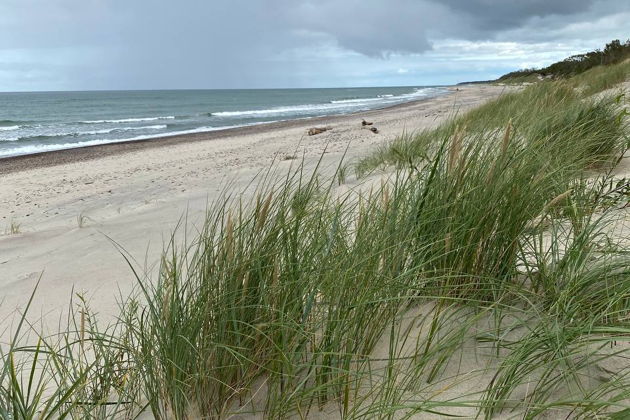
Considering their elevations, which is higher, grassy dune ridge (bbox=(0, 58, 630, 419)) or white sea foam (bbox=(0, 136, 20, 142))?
white sea foam (bbox=(0, 136, 20, 142))

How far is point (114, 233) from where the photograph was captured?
4.70 metres

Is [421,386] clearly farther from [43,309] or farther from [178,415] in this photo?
[43,309]

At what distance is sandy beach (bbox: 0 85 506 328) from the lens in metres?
3.33

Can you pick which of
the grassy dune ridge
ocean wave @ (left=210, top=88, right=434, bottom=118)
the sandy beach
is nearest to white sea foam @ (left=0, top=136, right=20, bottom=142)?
the sandy beach

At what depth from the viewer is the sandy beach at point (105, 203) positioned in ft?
10.9

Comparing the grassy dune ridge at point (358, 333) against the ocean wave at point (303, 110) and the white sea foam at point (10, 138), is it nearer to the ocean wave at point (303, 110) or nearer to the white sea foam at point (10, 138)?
the white sea foam at point (10, 138)

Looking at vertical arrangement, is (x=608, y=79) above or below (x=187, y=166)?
above

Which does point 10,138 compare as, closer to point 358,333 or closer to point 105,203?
point 105,203

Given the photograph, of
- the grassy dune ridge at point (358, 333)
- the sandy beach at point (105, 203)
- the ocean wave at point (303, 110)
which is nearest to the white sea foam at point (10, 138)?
the sandy beach at point (105, 203)

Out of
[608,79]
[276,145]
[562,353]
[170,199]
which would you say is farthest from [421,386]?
[276,145]

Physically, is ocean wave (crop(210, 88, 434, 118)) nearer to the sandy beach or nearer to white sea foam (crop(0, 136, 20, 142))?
white sea foam (crop(0, 136, 20, 142))

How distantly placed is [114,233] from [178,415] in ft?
12.5

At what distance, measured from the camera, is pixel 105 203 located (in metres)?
7.35

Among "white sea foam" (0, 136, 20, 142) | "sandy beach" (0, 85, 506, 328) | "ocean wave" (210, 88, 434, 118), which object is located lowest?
"sandy beach" (0, 85, 506, 328)
